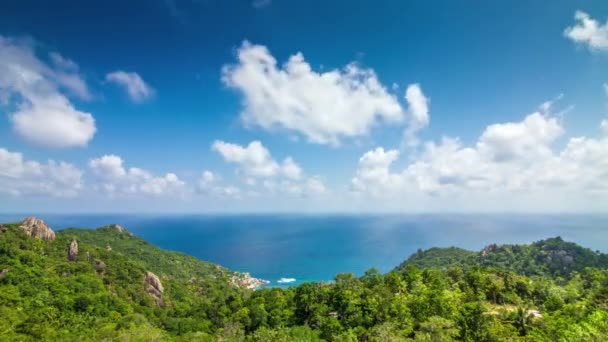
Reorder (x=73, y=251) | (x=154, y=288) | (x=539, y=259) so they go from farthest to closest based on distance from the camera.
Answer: (x=539, y=259)
(x=73, y=251)
(x=154, y=288)

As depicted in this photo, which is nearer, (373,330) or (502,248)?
(373,330)

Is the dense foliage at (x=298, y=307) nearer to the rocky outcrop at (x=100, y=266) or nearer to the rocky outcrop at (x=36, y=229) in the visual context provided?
the rocky outcrop at (x=100, y=266)

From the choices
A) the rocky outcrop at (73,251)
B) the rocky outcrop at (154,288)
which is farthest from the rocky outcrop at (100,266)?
the rocky outcrop at (154,288)

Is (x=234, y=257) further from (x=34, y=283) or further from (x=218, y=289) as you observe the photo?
(x=34, y=283)

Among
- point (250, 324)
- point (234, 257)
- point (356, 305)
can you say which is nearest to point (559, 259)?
point (356, 305)

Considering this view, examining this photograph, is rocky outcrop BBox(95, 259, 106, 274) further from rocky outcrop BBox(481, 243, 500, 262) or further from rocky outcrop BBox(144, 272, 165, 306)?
rocky outcrop BBox(481, 243, 500, 262)

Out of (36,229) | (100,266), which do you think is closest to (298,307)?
(100,266)

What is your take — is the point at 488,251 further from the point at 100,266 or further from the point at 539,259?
the point at 100,266
